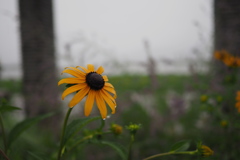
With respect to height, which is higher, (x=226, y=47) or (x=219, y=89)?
(x=226, y=47)

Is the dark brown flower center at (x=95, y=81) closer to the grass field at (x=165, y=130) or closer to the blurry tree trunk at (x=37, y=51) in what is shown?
the grass field at (x=165, y=130)

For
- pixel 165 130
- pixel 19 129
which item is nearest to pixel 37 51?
pixel 165 130

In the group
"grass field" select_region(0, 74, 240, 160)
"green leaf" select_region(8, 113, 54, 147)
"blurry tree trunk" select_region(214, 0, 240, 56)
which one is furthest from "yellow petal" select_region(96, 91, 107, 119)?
"blurry tree trunk" select_region(214, 0, 240, 56)

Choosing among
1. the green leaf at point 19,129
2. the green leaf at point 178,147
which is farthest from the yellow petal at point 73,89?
the green leaf at point 178,147

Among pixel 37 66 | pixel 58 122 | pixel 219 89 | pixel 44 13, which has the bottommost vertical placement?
pixel 58 122

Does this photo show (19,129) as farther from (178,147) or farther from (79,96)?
(178,147)

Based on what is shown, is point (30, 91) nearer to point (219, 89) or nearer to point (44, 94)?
point (44, 94)

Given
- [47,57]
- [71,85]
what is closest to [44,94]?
[47,57]
